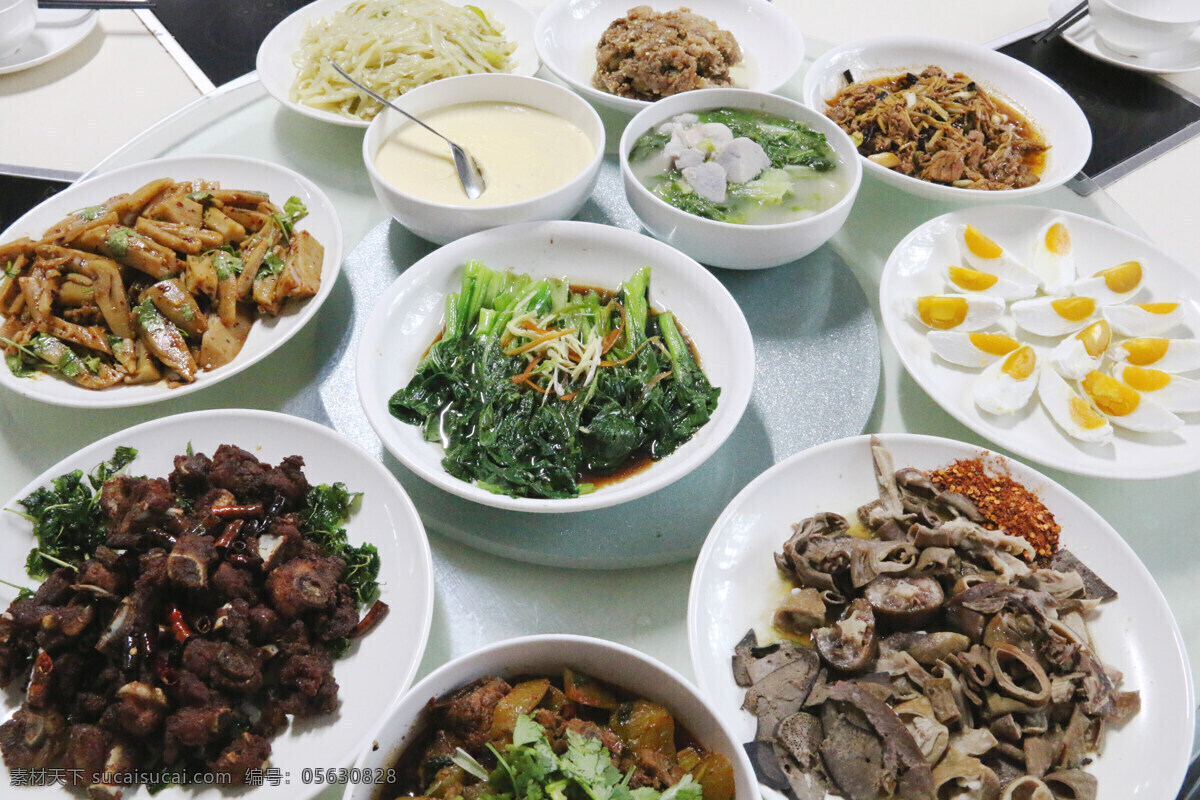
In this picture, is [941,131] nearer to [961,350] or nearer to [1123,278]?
[1123,278]

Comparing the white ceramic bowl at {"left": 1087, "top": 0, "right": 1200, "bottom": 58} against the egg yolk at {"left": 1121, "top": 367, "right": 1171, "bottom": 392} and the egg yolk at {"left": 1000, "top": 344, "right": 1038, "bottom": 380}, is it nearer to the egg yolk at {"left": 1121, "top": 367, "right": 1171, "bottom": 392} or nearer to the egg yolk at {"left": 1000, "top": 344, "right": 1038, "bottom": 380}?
the egg yolk at {"left": 1121, "top": 367, "right": 1171, "bottom": 392}

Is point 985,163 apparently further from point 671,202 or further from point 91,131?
point 91,131

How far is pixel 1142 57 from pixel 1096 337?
2.25 meters

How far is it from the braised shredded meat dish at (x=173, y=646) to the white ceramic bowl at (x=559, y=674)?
0.93 feet

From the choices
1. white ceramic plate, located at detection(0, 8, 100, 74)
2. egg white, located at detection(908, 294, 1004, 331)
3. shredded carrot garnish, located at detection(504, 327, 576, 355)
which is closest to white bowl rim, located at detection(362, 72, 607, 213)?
shredded carrot garnish, located at detection(504, 327, 576, 355)

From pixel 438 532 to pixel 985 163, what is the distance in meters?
2.54

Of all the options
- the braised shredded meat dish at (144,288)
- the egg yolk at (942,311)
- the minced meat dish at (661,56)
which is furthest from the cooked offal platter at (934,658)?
the minced meat dish at (661,56)

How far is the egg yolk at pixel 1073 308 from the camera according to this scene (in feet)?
8.20

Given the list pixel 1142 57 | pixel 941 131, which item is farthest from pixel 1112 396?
pixel 1142 57

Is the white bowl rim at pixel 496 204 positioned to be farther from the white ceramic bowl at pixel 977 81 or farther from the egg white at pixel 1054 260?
the egg white at pixel 1054 260

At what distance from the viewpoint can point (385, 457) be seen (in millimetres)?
2342

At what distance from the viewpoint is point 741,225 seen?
102 inches

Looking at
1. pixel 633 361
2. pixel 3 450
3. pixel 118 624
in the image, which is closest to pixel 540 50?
pixel 633 361

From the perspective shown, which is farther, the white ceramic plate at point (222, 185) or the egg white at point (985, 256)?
the egg white at point (985, 256)
